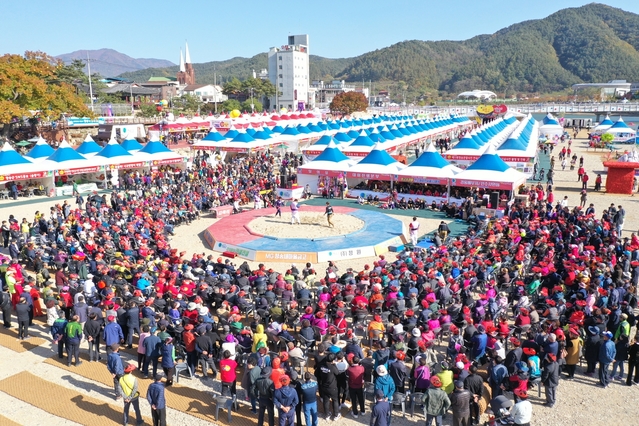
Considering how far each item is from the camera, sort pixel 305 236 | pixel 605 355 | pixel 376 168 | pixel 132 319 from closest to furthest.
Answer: pixel 605 355
pixel 132 319
pixel 305 236
pixel 376 168

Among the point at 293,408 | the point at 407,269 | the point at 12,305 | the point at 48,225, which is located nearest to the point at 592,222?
the point at 407,269

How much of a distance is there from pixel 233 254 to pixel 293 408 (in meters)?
11.4

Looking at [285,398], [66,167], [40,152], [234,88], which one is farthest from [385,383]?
[234,88]

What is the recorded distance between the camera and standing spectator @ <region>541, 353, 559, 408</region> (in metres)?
8.31

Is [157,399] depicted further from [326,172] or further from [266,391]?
[326,172]

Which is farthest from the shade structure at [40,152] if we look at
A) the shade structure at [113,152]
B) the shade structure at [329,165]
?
the shade structure at [329,165]

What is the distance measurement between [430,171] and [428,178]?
20.2 inches

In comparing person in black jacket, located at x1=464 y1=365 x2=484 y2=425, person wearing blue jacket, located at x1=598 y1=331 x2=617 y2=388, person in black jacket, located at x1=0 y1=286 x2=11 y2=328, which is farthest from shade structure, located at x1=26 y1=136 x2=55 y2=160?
person wearing blue jacket, located at x1=598 y1=331 x2=617 y2=388

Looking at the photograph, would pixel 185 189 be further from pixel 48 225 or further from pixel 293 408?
pixel 293 408

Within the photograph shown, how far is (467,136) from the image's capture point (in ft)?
116

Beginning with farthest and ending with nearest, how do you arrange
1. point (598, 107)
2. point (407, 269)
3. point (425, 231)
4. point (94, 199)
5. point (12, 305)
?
point (598, 107), point (94, 199), point (425, 231), point (407, 269), point (12, 305)

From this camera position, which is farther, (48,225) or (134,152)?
(134,152)

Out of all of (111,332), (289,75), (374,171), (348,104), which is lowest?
(111,332)

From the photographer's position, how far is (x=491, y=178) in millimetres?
23703
